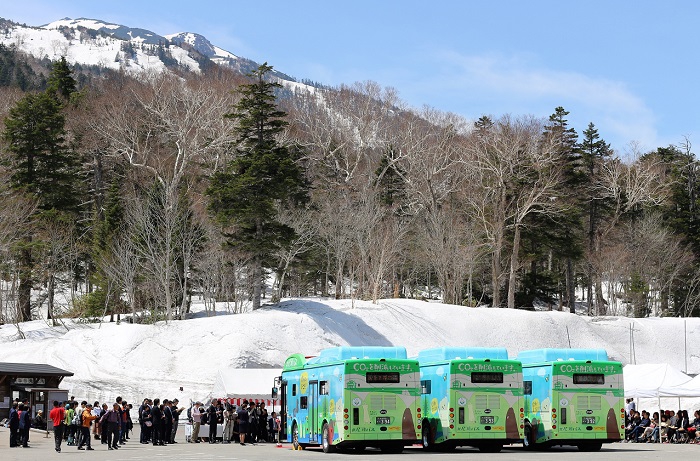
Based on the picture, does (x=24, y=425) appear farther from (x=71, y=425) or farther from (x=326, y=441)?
(x=326, y=441)

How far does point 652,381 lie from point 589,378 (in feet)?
37.1

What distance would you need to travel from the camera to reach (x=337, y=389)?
940 inches

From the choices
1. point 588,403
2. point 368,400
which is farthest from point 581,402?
point 368,400

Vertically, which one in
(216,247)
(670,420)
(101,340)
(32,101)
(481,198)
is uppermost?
(32,101)

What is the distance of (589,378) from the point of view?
25.6 metres

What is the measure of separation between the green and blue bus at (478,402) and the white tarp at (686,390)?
10832mm

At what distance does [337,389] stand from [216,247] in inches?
1335

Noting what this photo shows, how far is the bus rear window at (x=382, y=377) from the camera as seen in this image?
77.4 feet

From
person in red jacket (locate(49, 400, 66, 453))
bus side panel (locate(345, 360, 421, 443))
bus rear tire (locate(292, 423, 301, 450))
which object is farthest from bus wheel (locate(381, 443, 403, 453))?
person in red jacket (locate(49, 400, 66, 453))

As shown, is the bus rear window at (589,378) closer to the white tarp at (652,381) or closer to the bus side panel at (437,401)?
the bus side panel at (437,401)

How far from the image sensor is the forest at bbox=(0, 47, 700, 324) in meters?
55.1

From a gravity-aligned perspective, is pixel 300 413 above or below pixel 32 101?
below

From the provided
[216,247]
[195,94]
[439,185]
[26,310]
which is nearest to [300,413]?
[216,247]

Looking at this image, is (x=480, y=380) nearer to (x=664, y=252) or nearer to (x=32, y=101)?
(x=32, y=101)
